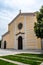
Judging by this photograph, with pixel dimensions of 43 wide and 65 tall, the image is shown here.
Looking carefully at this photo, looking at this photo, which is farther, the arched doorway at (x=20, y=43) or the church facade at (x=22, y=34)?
the arched doorway at (x=20, y=43)

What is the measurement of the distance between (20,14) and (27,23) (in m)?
2.84

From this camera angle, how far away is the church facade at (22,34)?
36.8 meters

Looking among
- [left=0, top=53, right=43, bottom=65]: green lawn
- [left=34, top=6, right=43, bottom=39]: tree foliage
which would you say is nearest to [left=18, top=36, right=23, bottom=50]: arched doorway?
[left=34, top=6, right=43, bottom=39]: tree foliage

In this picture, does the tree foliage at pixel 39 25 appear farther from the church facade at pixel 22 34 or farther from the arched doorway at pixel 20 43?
the arched doorway at pixel 20 43

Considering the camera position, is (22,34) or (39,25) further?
(22,34)

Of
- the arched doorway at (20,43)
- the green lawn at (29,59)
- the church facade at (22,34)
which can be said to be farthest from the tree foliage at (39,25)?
the arched doorway at (20,43)

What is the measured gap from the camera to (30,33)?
3741 cm

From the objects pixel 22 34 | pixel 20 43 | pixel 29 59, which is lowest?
pixel 29 59

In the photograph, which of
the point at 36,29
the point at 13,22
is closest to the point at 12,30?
the point at 13,22

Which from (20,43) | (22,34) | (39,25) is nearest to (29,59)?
(39,25)

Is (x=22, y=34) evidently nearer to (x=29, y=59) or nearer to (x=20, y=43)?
(x=20, y=43)

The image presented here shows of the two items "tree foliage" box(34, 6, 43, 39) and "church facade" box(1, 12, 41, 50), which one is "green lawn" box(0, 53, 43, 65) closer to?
"tree foliage" box(34, 6, 43, 39)

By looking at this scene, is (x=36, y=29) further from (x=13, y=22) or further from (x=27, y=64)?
(x=13, y=22)

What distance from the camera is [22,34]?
3841 cm
